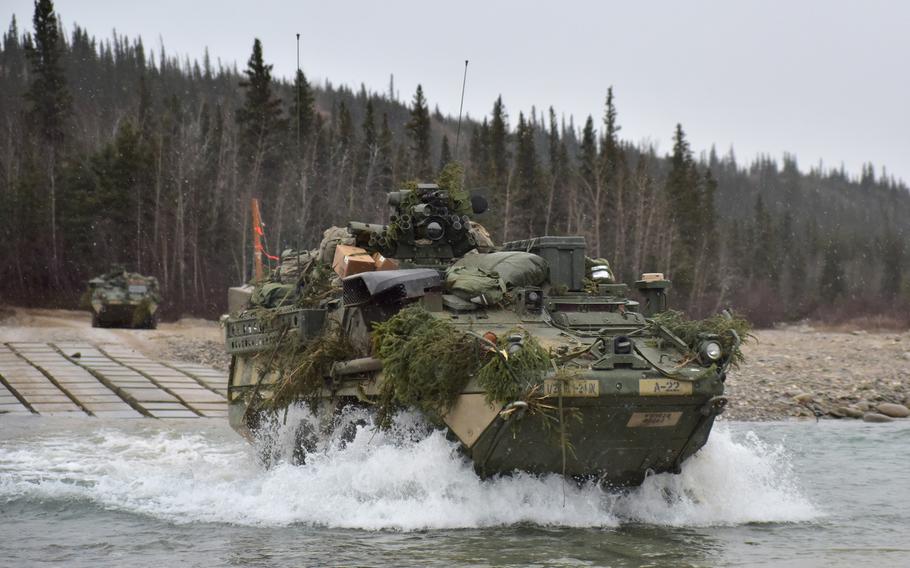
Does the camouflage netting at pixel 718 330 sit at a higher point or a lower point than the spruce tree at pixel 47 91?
lower

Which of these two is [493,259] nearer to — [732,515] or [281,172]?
[732,515]

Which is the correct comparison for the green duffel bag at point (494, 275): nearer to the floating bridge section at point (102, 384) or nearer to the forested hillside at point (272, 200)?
the floating bridge section at point (102, 384)

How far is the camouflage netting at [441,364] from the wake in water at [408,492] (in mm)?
477

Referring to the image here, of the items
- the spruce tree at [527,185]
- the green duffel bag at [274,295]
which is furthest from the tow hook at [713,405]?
the spruce tree at [527,185]

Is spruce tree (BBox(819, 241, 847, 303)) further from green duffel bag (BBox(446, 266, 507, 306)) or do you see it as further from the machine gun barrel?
green duffel bag (BBox(446, 266, 507, 306))

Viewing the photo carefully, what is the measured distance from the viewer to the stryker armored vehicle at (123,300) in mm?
32031

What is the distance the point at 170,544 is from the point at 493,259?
3976mm

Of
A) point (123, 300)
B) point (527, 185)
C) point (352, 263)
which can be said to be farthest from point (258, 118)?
point (352, 263)

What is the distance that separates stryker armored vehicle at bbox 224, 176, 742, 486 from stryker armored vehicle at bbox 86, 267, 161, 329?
20571mm

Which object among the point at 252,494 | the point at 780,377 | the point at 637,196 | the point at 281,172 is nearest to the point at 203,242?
the point at 281,172

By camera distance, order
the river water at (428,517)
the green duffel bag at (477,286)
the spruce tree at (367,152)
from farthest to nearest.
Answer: the spruce tree at (367,152) < the green duffel bag at (477,286) < the river water at (428,517)

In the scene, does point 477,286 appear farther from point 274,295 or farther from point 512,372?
point 274,295

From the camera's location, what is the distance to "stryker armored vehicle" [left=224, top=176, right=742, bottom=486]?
8.97m

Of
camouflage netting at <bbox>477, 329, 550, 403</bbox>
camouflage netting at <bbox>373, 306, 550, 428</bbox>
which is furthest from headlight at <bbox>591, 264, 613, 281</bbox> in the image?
camouflage netting at <bbox>477, 329, 550, 403</bbox>
